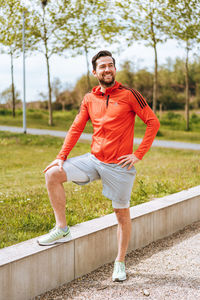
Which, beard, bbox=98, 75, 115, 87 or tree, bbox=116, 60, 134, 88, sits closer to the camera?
beard, bbox=98, 75, 115, 87

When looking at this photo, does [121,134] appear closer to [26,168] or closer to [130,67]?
[26,168]

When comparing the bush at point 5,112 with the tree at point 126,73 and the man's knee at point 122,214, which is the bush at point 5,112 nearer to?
the tree at point 126,73

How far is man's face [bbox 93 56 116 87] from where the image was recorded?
3246 mm

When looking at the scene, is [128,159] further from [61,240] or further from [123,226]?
[61,240]

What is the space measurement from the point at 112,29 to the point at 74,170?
16.1 meters

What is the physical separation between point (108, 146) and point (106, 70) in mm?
623

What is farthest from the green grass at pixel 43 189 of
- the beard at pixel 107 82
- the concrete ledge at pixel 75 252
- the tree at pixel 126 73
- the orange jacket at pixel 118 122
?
the tree at pixel 126 73

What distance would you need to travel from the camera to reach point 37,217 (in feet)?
14.6

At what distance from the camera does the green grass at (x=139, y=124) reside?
20.0 metres

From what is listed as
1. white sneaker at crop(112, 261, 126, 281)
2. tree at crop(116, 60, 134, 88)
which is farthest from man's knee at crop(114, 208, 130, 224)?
tree at crop(116, 60, 134, 88)

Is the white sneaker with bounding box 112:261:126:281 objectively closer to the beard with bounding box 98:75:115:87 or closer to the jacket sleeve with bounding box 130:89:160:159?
the jacket sleeve with bounding box 130:89:160:159

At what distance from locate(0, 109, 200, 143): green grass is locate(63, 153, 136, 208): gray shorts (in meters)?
15.8

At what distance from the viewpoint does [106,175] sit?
3.30 metres

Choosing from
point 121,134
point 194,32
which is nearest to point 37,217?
point 121,134
